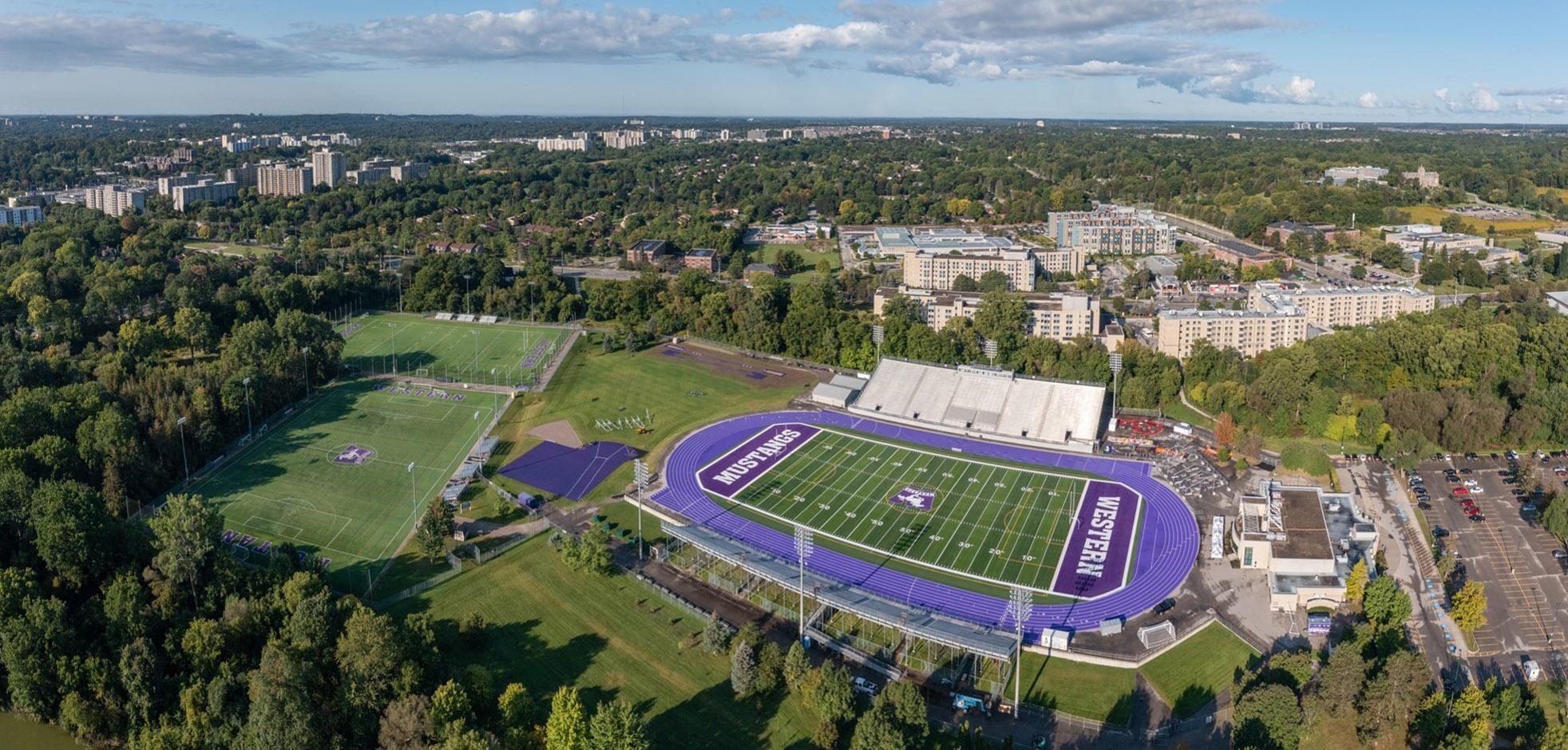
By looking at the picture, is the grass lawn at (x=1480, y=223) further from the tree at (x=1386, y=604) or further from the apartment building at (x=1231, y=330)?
the tree at (x=1386, y=604)

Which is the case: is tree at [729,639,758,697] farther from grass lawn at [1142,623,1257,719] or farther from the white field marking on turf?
grass lawn at [1142,623,1257,719]

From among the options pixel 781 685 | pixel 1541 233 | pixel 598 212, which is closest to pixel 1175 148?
pixel 1541 233

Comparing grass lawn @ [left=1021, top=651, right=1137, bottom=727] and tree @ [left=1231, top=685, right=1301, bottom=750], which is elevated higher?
tree @ [left=1231, top=685, right=1301, bottom=750]

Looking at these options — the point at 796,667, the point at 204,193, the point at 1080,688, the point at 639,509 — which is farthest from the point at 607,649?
the point at 204,193

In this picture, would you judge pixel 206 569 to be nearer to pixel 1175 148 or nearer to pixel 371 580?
pixel 371 580

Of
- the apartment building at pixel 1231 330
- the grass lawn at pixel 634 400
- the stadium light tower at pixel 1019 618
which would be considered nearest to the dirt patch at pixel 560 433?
the grass lawn at pixel 634 400

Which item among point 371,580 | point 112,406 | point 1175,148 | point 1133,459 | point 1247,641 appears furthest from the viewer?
point 1175,148

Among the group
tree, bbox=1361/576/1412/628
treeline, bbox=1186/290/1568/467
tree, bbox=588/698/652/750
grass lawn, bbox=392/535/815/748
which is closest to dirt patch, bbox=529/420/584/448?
grass lawn, bbox=392/535/815/748
